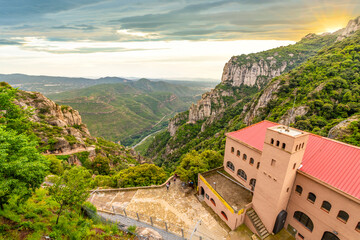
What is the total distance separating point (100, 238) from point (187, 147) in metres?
90.7

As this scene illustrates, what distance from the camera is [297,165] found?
19.5m

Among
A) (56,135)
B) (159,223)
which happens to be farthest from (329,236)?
(56,135)

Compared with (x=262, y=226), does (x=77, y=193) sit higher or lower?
higher

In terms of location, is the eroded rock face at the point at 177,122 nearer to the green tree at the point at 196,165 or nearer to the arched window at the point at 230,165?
the green tree at the point at 196,165

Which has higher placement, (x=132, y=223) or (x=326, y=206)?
(x=326, y=206)

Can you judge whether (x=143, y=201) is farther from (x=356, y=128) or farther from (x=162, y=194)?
(x=356, y=128)

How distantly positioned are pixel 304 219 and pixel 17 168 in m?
29.2

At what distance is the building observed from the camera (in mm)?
16922

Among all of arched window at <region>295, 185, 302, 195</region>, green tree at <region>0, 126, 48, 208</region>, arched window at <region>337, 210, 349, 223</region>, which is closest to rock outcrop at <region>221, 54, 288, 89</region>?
arched window at <region>295, 185, 302, 195</region>

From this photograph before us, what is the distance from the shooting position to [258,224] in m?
22.1

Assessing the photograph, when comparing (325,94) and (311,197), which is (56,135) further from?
(325,94)

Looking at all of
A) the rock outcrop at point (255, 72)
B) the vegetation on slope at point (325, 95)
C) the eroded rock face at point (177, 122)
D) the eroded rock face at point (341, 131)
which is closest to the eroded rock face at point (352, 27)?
the rock outcrop at point (255, 72)

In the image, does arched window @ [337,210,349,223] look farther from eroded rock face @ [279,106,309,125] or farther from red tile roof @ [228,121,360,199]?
eroded rock face @ [279,106,309,125]

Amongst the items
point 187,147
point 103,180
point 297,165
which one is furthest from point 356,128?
point 187,147
